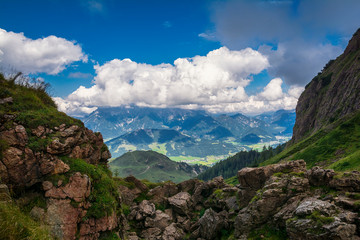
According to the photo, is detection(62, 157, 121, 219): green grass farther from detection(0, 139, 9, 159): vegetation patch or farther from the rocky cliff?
detection(0, 139, 9, 159): vegetation patch

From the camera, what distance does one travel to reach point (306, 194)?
78.9 ft

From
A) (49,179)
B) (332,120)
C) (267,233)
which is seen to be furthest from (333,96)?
(49,179)

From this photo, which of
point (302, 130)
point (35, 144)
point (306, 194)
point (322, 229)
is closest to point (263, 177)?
point (306, 194)

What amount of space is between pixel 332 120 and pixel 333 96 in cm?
3102

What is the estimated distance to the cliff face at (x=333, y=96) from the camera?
4272 inches

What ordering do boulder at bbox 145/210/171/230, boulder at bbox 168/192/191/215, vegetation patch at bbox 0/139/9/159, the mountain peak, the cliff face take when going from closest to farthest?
vegetation patch at bbox 0/139/9/159 → boulder at bbox 145/210/171/230 → boulder at bbox 168/192/191/215 → the cliff face → the mountain peak

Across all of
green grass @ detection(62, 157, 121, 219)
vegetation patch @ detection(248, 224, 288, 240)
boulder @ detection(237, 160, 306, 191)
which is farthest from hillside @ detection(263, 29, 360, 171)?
green grass @ detection(62, 157, 121, 219)

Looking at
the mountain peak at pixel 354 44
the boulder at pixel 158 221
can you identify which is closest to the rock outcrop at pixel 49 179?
the boulder at pixel 158 221

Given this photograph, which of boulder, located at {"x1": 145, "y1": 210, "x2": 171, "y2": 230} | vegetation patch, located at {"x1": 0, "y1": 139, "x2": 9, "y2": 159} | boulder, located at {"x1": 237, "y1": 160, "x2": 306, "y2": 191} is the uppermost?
vegetation patch, located at {"x1": 0, "y1": 139, "x2": 9, "y2": 159}

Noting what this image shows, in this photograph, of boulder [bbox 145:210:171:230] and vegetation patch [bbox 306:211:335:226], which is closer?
vegetation patch [bbox 306:211:335:226]

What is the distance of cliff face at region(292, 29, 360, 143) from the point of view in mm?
108500

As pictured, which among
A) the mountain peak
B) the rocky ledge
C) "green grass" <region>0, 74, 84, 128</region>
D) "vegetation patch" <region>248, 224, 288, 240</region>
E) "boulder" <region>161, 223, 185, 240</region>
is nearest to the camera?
the rocky ledge

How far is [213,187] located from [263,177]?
1938 cm

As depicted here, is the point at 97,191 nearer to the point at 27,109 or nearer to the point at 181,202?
the point at 27,109
